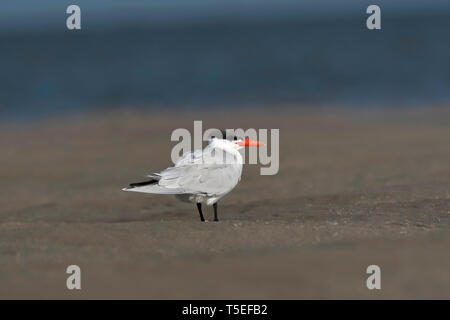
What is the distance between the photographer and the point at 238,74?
25969 mm

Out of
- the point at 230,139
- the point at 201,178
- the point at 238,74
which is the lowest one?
the point at 201,178

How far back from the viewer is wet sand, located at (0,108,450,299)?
581 centimetres

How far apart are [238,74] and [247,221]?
18544 mm

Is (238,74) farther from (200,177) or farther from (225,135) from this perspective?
(200,177)

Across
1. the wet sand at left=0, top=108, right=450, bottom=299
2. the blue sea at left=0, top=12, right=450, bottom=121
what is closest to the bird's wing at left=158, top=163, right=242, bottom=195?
the wet sand at left=0, top=108, right=450, bottom=299

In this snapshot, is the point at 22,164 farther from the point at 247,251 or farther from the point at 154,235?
the point at 247,251

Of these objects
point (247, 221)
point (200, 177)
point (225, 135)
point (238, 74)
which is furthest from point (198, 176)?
point (238, 74)

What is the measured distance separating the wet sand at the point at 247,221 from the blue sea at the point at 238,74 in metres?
4.39

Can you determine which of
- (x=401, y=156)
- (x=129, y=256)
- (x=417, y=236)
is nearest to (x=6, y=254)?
(x=129, y=256)

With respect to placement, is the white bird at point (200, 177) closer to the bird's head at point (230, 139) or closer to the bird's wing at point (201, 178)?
the bird's wing at point (201, 178)

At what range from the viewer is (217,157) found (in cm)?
836

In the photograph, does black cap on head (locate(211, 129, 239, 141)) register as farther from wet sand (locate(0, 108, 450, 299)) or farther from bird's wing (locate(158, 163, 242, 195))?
wet sand (locate(0, 108, 450, 299))

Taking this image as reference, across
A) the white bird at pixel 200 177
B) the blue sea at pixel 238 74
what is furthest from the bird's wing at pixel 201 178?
the blue sea at pixel 238 74

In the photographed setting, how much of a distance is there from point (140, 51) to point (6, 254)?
29.6 meters
